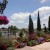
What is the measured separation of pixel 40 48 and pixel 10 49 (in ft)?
12.7

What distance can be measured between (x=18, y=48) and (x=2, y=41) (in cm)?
236

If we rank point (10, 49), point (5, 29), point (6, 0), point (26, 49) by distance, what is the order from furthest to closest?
point (5, 29), point (26, 49), point (10, 49), point (6, 0)

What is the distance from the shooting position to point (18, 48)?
17.5 metres

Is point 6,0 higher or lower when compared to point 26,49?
higher

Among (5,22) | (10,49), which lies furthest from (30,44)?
(5,22)

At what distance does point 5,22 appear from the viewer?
1133cm

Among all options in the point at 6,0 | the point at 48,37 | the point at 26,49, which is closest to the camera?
the point at 6,0

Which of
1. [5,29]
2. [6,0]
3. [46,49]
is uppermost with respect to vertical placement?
[6,0]

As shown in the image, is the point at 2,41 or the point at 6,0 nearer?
the point at 6,0

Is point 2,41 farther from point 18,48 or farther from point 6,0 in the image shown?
point 6,0

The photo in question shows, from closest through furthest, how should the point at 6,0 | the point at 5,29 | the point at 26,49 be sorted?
the point at 6,0 → the point at 26,49 → the point at 5,29

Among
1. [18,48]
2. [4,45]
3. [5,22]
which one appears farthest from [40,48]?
[5,22]

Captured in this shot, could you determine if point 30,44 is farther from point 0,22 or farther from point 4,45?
point 0,22

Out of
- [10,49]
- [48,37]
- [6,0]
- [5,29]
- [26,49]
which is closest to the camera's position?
[6,0]
